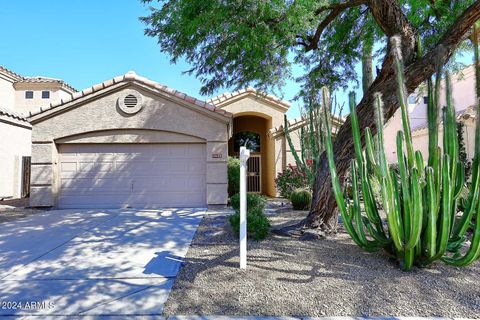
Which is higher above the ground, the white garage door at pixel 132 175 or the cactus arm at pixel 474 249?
the white garage door at pixel 132 175

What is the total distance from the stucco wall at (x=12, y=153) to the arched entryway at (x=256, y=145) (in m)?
10.5

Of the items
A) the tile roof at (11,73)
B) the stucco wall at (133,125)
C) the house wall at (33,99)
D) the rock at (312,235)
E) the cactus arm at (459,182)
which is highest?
the tile roof at (11,73)

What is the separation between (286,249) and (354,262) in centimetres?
122

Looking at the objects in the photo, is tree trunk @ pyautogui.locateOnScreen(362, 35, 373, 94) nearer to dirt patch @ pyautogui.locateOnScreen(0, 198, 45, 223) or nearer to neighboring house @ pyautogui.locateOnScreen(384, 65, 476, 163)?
neighboring house @ pyautogui.locateOnScreen(384, 65, 476, 163)

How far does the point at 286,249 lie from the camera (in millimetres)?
5844

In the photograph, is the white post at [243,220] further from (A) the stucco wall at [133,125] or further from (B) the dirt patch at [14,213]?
(B) the dirt patch at [14,213]

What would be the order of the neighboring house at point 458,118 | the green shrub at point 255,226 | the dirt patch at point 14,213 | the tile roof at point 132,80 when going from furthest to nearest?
the neighboring house at point 458,118 < the tile roof at point 132,80 < the dirt patch at point 14,213 < the green shrub at point 255,226

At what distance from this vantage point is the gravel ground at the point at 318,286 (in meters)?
3.65

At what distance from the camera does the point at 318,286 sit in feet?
13.8

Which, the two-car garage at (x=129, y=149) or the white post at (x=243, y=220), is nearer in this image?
the white post at (x=243, y=220)

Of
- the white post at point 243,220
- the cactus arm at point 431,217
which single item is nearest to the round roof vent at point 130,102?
the white post at point 243,220

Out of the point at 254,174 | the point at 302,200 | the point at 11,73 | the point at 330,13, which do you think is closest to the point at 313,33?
the point at 330,13

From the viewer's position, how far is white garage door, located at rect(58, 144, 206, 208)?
11.7 metres

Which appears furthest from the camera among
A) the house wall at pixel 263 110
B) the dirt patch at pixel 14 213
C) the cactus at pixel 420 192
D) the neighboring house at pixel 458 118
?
the house wall at pixel 263 110
